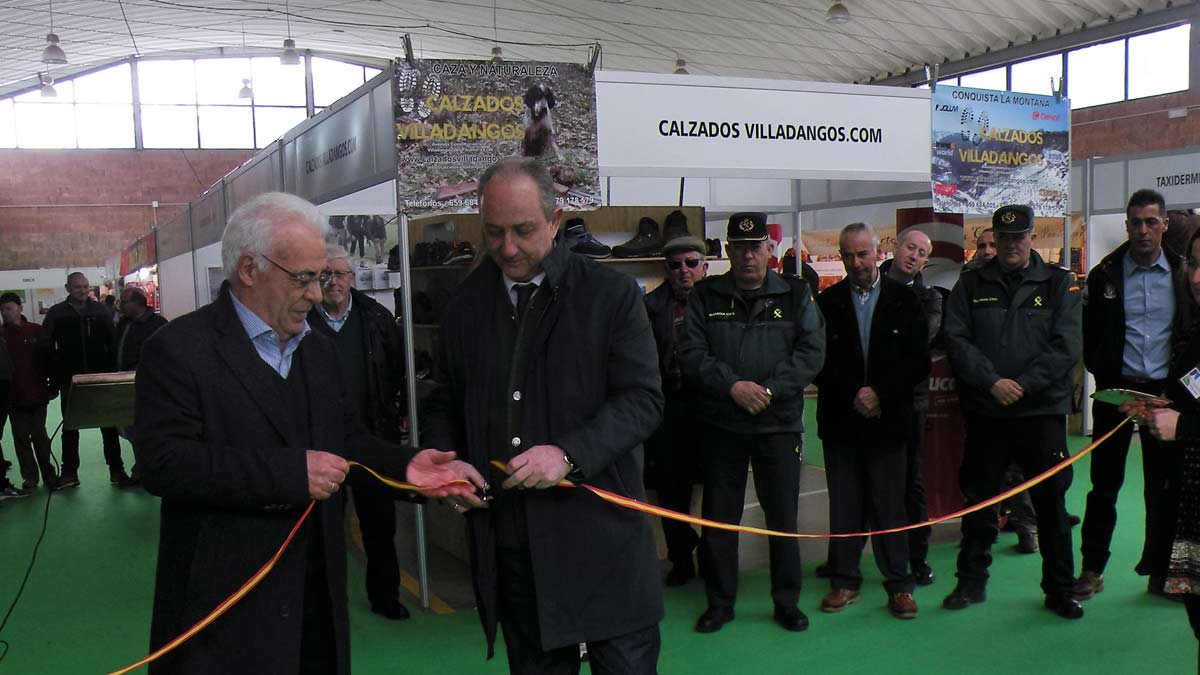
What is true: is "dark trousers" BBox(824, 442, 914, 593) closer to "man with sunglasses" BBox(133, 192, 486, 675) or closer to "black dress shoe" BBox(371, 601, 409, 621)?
"black dress shoe" BBox(371, 601, 409, 621)

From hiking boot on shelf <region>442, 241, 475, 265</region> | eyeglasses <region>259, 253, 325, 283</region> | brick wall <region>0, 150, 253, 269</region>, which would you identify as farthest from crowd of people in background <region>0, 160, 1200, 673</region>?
brick wall <region>0, 150, 253, 269</region>

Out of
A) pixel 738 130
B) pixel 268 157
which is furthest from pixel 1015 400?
pixel 268 157

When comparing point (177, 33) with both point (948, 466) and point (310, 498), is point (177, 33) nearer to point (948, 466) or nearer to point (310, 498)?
point (948, 466)

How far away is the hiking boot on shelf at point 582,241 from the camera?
5422 mm

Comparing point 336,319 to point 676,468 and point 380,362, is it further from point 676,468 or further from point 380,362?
point 676,468

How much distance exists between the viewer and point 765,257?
3766 millimetres

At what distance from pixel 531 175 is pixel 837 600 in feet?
8.94

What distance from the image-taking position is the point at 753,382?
3668 mm

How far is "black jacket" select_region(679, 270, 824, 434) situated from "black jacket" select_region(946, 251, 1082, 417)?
634mm

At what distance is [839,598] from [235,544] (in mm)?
2837

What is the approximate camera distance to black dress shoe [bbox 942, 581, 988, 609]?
3910mm

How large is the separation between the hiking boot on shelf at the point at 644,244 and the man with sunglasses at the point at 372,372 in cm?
207

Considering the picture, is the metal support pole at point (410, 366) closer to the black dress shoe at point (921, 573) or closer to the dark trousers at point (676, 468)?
the dark trousers at point (676, 468)

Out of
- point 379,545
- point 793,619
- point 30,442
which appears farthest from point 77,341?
point 793,619
